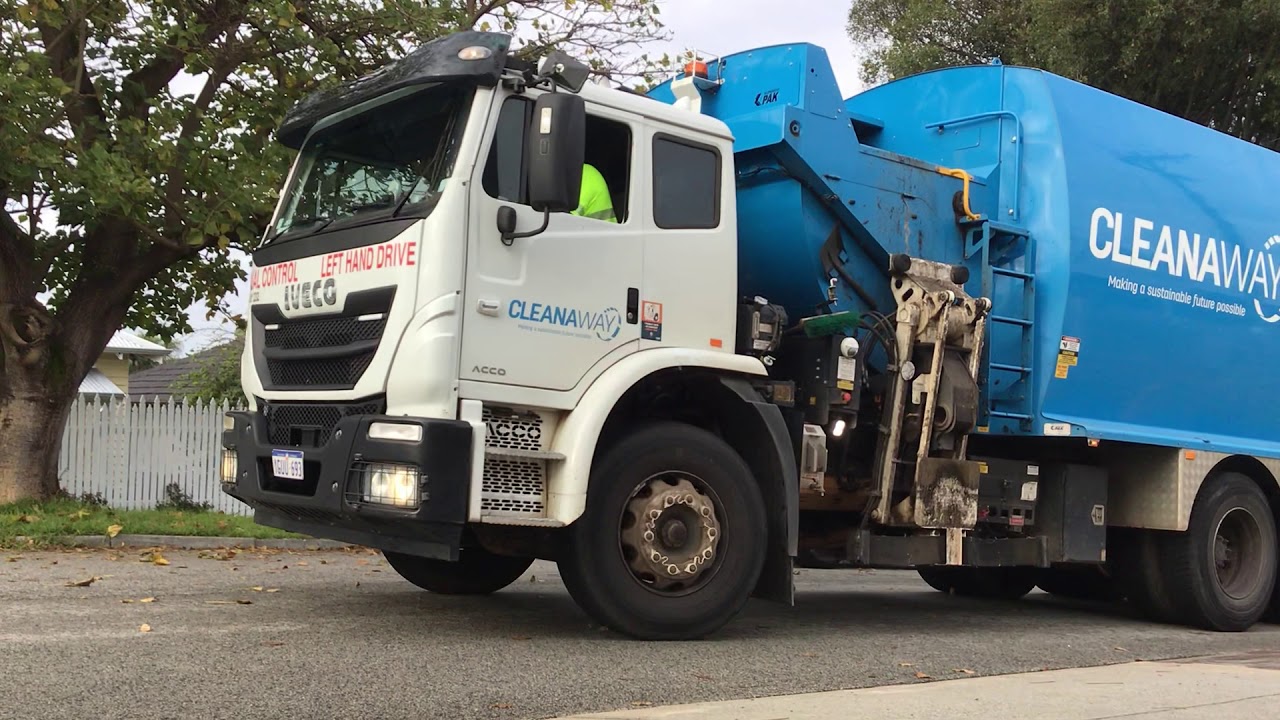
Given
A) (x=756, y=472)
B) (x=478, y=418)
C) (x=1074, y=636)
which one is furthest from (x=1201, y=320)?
(x=478, y=418)

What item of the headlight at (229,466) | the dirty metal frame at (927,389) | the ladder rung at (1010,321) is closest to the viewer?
the headlight at (229,466)

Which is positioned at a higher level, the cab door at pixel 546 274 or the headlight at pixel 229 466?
the cab door at pixel 546 274

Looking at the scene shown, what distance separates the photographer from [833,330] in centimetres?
700

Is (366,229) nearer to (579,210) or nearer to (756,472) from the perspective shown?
(579,210)

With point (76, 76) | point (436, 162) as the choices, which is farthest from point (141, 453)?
point (436, 162)

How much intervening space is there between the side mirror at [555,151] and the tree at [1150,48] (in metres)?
13.2

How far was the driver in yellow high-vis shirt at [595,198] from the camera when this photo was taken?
6113 millimetres

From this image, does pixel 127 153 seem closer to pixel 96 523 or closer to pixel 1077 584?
pixel 96 523

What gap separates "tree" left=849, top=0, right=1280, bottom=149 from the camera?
16453mm

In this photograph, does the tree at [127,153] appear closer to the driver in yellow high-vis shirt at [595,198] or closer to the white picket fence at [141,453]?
the white picket fence at [141,453]

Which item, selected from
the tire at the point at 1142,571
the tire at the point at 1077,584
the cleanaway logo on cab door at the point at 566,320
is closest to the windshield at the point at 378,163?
the cleanaway logo on cab door at the point at 566,320

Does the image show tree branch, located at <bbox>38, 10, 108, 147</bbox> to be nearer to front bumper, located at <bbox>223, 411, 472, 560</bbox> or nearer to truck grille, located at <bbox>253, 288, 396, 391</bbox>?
truck grille, located at <bbox>253, 288, 396, 391</bbox>

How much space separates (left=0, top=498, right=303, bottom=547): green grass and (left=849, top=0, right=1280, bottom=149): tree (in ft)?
41.0

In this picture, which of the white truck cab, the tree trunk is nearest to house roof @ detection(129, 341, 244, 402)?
the tree trunk
